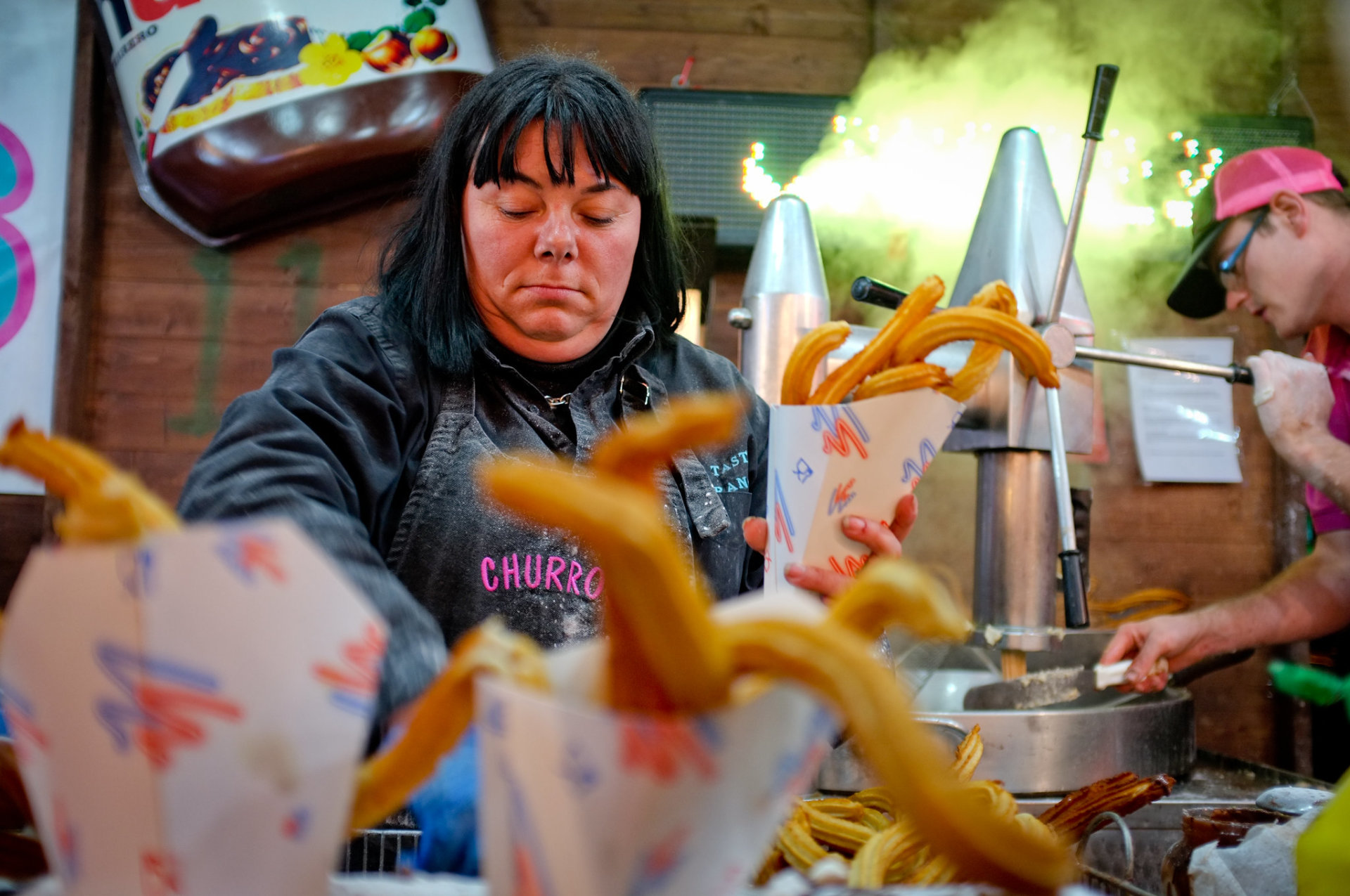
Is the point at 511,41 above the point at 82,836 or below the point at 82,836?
above

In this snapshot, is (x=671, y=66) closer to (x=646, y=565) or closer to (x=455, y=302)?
(x=455, y=302)

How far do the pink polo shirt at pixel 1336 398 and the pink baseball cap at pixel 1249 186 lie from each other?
256mm

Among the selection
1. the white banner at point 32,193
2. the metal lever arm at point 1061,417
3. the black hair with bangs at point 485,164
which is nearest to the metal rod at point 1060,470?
the metal lever arm at point 1061,417

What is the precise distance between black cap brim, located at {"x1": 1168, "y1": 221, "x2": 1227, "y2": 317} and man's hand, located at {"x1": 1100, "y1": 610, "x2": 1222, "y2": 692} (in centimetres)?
79

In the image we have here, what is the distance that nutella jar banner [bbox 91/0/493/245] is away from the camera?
100 inches

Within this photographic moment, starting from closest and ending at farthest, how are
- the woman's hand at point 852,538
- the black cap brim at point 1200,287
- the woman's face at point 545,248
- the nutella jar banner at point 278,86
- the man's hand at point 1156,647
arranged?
the woman's hand at point 852,538, the woman's face at point 545,248, the man's hand at point 1156,647, the black cap brim at point 1200,287, the nutella jar banner at point 278,86

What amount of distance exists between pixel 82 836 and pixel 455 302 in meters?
0.86

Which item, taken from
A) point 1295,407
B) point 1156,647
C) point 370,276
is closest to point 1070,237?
point 1295,407

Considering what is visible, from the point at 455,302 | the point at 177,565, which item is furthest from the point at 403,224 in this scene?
the point at 177,565

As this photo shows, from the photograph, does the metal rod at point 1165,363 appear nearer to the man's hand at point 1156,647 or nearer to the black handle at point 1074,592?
the black handle at point 1074,592

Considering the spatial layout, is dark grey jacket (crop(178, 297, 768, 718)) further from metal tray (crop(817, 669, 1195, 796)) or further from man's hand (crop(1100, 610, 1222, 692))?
man's hand (crop(1100, 610, 1222, 692))

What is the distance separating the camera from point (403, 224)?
1351 mm

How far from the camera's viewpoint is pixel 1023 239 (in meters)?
1.71

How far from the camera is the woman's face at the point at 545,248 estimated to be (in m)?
1.13
